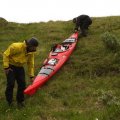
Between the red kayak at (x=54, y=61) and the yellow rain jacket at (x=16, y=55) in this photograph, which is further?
the red kayak at (x=54, y=61)

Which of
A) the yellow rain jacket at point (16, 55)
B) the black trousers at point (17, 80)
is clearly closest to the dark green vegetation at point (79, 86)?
the black trousers at point (17, 80)

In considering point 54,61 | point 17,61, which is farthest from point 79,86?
point 17,61

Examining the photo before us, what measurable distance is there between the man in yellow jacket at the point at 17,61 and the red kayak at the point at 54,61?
1.88 ft

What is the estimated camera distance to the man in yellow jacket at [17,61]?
11.9 meters

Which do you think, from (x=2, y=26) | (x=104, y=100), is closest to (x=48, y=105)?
(x=104, y=100)

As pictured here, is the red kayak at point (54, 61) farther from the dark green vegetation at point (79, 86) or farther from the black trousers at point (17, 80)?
the black trousers at point (17, 80)

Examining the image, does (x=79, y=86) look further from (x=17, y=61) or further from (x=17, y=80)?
(x=17, y=61)

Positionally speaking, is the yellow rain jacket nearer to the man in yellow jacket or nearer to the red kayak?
the man in yellow jacket

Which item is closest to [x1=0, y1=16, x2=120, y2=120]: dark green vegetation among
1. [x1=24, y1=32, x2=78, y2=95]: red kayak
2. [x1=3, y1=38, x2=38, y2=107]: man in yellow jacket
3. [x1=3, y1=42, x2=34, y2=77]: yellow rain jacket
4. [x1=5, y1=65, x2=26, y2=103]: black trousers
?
[x1=24, y1=32, x2=78, y2=95]: red kayak

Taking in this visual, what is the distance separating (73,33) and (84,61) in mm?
4782

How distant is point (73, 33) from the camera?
69.2ft

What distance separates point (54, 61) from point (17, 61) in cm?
469

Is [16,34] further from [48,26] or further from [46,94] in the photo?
[46,94]

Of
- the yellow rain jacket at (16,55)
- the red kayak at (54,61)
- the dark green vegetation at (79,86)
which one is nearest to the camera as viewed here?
the dark green vegetation at (79,86)
